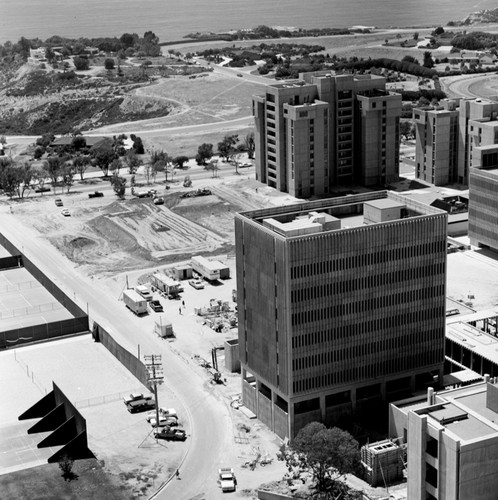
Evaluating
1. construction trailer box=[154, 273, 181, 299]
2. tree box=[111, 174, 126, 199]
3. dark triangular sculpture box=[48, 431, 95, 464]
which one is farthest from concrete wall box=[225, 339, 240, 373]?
tree box=[111, 174, 126, 199]

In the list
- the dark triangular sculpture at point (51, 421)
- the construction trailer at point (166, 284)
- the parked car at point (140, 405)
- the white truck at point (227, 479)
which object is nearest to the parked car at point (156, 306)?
the construction trailer at point (166, 284)

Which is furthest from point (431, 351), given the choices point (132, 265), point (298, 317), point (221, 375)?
point (132, 265)

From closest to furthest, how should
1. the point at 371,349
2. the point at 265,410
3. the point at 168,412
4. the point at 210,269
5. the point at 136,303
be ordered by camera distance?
the point at 371,349 → the point at 265,410 → the point at 168,412 → the point at 136,303 → the point at 210,269

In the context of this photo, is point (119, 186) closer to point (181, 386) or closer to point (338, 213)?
point (181, 386)

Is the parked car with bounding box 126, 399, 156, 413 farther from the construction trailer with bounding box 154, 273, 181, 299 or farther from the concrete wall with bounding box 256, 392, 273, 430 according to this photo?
the construction trailer with bounding box 154, 273, 181, 299

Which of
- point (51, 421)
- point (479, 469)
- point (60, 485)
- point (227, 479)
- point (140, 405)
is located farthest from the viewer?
point (140, 405)

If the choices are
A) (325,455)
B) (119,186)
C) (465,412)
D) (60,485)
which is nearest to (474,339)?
(465,412)

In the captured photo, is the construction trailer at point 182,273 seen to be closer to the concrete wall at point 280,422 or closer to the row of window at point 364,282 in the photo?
the concrete wall at point 280,422
